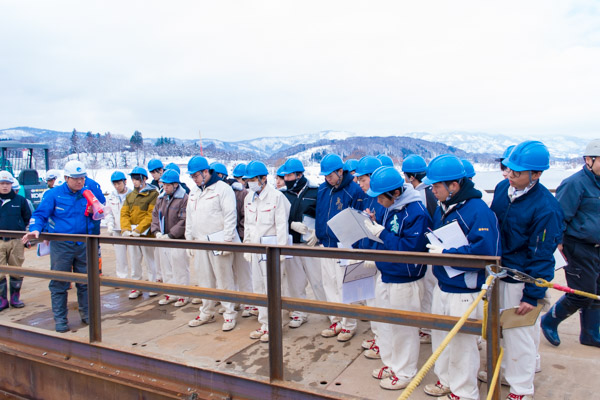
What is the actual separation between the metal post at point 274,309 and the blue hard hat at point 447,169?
3.95 ft

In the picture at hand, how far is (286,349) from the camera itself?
420 cm

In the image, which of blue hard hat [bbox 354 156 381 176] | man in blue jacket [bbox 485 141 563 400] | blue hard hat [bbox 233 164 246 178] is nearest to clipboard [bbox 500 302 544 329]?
man in blue jacket [bbox 485 141 563 400]

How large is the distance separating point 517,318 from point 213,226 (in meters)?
3.43

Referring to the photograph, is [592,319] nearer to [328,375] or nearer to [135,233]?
[328,375]

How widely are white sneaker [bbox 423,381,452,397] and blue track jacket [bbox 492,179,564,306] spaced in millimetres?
892

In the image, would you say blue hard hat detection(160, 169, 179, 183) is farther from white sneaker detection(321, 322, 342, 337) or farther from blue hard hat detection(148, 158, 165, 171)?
white sneaker detection(321, 322, 342, 337)

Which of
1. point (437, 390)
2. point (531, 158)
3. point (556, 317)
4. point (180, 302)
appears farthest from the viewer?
point (180, 302)

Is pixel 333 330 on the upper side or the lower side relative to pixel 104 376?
upper

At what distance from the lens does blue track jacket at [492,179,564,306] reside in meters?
2.77

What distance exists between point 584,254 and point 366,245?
1.92 m

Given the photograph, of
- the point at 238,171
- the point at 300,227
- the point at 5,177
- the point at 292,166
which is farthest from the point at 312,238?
the point at 5,177

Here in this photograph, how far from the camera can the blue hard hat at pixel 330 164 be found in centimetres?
448

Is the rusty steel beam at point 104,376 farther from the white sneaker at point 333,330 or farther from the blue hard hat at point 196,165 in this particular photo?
the blue hard hat at point 196,165

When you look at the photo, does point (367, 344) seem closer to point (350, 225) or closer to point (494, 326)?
point (350, 225)
